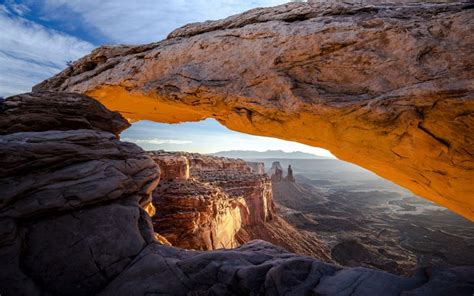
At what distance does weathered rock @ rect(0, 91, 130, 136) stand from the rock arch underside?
0.12 ft

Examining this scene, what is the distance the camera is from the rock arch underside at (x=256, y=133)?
16.3 ft

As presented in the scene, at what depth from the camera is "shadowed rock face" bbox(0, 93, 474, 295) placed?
4648 mm

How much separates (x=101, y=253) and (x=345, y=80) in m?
7.70

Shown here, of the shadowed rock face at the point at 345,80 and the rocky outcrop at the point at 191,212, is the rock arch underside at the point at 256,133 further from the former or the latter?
the rocky outcrop at the point at 191,212

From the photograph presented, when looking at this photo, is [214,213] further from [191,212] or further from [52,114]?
[52,114]

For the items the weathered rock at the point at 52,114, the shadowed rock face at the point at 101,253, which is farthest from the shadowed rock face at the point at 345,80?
the shadowed rock face at the point at 101,253

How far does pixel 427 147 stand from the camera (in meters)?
6.53

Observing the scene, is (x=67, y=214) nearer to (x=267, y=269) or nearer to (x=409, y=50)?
(x=267, y=269)

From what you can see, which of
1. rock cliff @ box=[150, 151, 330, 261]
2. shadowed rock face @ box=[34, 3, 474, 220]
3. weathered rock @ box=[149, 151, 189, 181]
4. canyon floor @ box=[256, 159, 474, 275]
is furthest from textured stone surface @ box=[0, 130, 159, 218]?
canyon floor @ box=[256, 159, 474, 275]

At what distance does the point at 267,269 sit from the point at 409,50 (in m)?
6.40

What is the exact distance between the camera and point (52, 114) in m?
7.33

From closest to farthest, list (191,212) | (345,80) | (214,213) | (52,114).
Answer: (345,80), (52,114), (191,212), (214,213)

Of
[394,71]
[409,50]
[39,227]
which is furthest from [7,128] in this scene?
[409,50]

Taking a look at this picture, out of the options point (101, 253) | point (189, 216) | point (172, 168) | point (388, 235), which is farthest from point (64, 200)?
point (388, 235)
